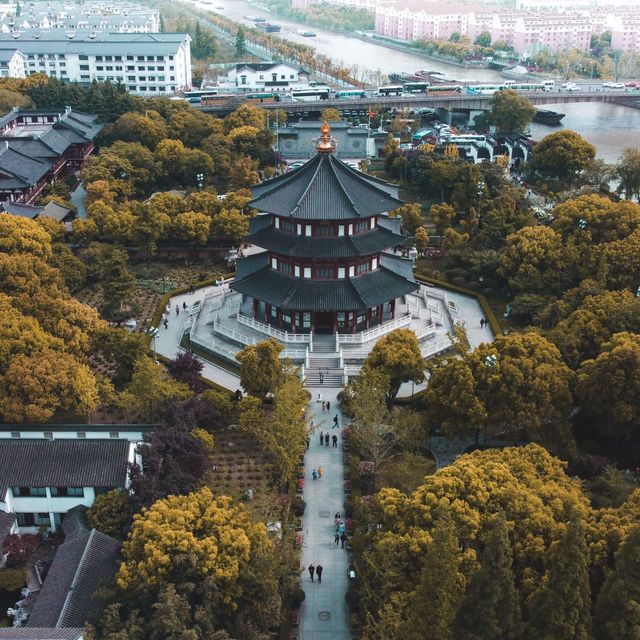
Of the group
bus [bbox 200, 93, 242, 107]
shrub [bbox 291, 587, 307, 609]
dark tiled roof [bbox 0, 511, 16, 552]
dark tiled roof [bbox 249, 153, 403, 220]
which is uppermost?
dark tiled roof [bbox 249, 153, 403, 220]

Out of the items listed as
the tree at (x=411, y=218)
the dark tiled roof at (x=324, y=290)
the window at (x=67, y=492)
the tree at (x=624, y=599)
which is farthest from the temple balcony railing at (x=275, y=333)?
the tree at (x=624, y=599)

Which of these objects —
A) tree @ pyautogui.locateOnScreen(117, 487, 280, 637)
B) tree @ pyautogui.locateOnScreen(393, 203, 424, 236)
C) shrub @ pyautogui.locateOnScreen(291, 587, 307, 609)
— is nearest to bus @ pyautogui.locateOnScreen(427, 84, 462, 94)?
tree @ pyautogui.locateOnScreen(393, 203, 424, 236)

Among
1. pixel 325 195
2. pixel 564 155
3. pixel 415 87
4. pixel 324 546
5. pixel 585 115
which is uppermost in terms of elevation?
pixel 325 195

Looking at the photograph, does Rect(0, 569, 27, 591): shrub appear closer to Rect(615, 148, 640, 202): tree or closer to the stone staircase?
the stone staircase

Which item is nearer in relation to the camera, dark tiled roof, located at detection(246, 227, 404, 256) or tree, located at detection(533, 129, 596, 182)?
dark tiled roof, located at detection(246, 227, 404, 256)

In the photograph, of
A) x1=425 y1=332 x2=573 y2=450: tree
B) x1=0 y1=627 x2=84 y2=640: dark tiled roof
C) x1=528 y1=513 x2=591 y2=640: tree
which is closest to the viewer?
x1=528 y1=513 x2=591 y2=640: tree

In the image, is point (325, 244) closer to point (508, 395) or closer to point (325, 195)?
point (325, 195)

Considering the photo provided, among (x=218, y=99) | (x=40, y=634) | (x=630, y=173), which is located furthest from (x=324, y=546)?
(x=218, y=99)
